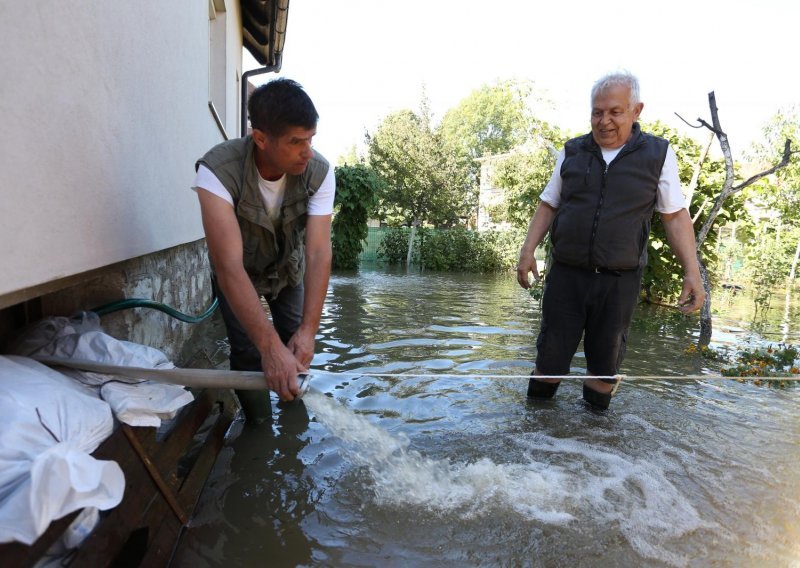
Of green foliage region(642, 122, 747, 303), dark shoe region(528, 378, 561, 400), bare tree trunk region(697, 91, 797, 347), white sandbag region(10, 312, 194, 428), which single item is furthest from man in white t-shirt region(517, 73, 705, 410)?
green foliage region(642, 122, 747, 303)

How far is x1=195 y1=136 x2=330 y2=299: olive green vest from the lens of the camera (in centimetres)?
225

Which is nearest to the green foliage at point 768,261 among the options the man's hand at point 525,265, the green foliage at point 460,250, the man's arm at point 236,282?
the green foliage at point 460,250

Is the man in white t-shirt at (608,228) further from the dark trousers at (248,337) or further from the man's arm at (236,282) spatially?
the man's arm at (236,282)

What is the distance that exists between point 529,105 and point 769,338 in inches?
441

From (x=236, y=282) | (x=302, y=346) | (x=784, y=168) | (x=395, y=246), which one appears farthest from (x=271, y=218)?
(x=395, y=246)

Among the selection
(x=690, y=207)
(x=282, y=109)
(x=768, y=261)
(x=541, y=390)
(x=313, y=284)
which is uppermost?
(x=690, y=207)

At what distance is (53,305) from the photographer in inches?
88.9

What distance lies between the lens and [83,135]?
1.92 m

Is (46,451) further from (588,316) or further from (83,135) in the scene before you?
(588,316)

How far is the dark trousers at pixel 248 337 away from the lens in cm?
279

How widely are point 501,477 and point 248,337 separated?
1454mm

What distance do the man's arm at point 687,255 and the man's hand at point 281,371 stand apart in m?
2.35

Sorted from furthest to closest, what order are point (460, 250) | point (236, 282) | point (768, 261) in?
point (460, 250)
point (768, 261)
point (236, 282)

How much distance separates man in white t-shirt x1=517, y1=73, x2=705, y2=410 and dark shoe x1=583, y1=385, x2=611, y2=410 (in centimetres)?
17
